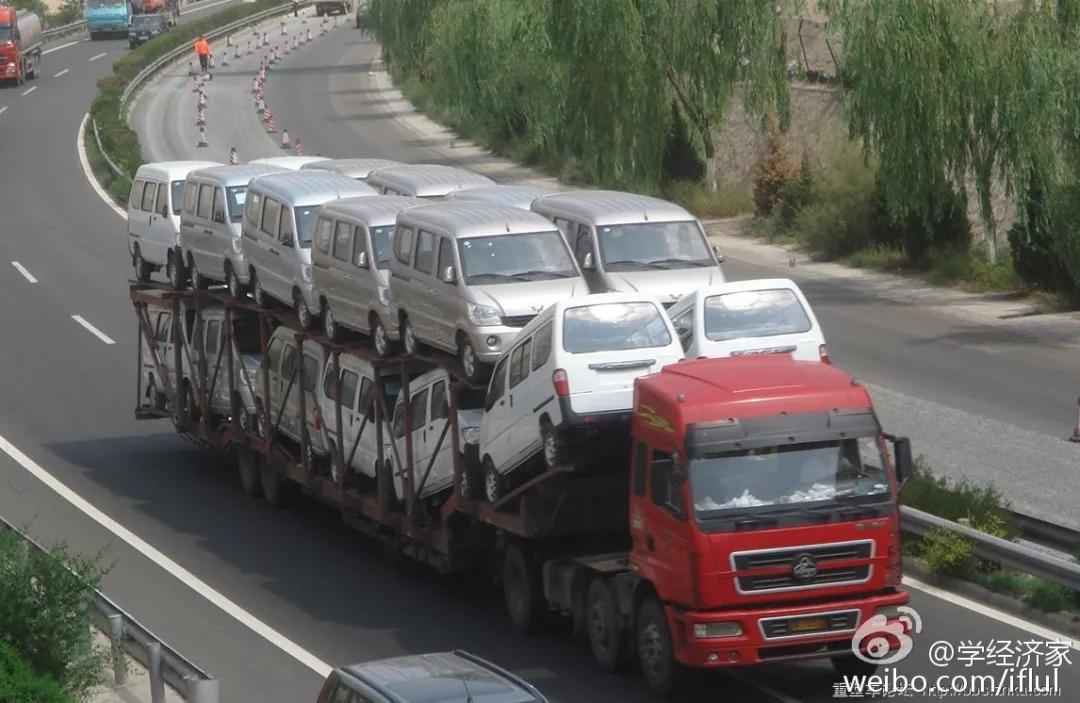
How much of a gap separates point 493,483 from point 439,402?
1.69m

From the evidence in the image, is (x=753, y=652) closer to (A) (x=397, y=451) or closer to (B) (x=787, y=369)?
(B) (x=787, y=369)

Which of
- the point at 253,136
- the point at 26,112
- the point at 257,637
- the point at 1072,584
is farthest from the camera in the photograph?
the point at 26,112

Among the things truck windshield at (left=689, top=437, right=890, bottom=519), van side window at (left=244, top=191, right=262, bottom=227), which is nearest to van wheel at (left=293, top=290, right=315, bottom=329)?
van side window at (left=244, top=191, right=262, bottom=227)

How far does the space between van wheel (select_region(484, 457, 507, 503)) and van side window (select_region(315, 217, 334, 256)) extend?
5295 mm

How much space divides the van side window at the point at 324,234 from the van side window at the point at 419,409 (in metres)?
3.34

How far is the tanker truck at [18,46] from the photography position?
70438mm

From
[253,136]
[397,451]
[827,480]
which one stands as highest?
[827,480]

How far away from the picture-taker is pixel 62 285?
130 feet

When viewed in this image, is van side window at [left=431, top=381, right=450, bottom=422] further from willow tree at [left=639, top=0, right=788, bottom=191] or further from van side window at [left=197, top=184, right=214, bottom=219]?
willow tree at [left=639, top=0, right=788, bottom=191]

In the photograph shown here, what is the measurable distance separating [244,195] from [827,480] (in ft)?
44.9

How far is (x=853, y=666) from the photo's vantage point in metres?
13.7

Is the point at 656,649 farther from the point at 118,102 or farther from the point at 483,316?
the point at 118,102

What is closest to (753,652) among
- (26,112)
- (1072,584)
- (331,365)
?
(1072,584)

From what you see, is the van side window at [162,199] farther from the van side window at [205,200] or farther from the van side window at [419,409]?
the van side window at [419,409]
